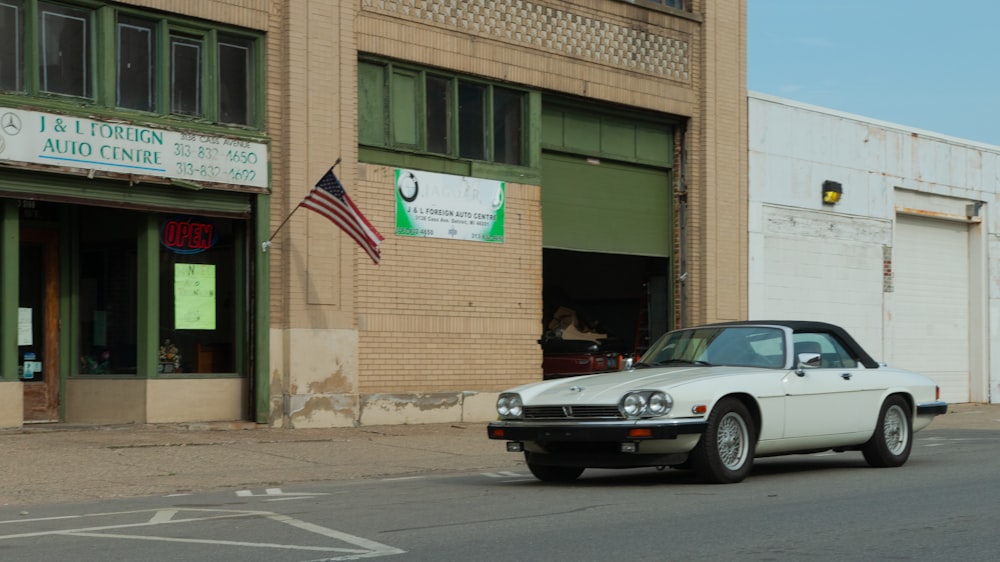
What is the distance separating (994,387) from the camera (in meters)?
29.9

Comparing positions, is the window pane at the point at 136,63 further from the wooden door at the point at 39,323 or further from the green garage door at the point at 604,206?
the green garage door at the point at 604,206

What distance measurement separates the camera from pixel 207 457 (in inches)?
556

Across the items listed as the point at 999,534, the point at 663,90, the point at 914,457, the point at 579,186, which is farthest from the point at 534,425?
the point at 663,90

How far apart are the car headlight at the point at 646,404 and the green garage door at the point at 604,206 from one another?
35.8 ft

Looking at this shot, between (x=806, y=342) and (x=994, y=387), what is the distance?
1962 cm

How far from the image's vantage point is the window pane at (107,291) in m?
16.8

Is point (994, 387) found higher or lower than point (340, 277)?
lower

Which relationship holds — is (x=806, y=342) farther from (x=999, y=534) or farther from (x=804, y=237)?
(x=804, y=237)

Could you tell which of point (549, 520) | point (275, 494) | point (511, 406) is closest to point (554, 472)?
point (511, 406)

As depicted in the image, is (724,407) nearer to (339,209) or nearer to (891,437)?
(891,437)

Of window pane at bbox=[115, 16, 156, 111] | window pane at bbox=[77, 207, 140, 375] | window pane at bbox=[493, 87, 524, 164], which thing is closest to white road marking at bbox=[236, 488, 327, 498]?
window pane at bbox=[77, 207, 140, 375]

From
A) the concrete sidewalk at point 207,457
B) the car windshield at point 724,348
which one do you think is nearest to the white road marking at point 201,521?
the concrete sidewalk at point 207,457

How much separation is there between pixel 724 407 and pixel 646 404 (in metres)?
0.71

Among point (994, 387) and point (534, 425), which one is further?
point (994, 387)
